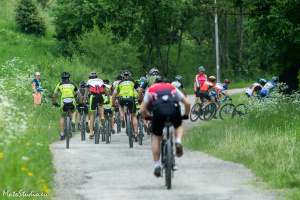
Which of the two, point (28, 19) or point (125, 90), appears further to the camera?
point (28, 19)

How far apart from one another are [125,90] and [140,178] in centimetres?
755

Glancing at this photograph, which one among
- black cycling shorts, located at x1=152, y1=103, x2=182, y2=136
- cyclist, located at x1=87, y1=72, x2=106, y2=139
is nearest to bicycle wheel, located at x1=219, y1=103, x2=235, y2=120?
cyclist, located at x1=87, y1=72, x2=106, y2=139

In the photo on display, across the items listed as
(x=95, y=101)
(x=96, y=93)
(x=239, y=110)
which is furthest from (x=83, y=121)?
(x=239, y=110)

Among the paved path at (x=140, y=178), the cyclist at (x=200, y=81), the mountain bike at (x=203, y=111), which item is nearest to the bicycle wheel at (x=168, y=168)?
the paved path at (x=140, y=178)

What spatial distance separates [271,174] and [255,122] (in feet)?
31.5

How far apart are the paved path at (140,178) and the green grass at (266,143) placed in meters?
0.35

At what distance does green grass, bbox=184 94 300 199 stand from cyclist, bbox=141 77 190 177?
5.52ft

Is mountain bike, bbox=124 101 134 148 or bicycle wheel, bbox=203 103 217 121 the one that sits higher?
mountain bike, bbox=124 101 134 148

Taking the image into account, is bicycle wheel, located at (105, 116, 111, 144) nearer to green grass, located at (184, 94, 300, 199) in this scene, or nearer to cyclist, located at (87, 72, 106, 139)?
cyclist, located at (87, 72, 106, 139)

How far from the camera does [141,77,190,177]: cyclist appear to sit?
1262cm

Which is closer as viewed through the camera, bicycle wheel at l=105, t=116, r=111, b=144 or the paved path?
the paved path

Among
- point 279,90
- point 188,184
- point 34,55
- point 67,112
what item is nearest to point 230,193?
point 188,184

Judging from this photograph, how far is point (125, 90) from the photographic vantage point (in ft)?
69.8

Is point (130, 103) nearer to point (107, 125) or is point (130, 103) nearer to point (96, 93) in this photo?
point (96, 93)
